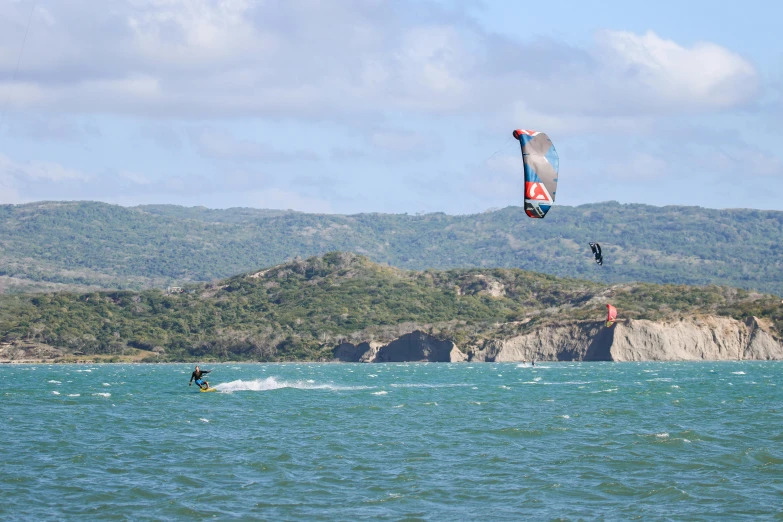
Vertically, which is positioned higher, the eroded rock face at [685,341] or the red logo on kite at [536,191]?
the red logo on kite at [536,191]

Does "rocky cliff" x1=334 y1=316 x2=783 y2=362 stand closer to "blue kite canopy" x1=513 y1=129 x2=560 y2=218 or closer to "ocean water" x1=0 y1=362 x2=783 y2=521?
"ocean water" x1=0 y1=362 x2=783 y2=521

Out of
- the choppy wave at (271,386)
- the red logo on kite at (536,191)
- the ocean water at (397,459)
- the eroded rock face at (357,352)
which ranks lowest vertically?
the ocean water at (397,459)

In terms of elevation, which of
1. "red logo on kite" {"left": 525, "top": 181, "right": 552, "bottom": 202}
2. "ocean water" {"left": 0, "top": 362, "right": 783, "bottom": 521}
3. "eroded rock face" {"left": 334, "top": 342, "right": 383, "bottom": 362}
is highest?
"red logo on kite" {"left": 525, "top": 181, "right": 552, "bottom": 202}

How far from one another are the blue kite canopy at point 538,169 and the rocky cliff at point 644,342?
121m

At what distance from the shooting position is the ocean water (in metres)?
30.3

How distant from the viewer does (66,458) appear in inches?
1539

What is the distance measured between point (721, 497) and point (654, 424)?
17.7 meters

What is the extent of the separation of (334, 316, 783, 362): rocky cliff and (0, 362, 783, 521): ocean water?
3516 inches

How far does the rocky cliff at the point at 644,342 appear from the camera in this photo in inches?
6053

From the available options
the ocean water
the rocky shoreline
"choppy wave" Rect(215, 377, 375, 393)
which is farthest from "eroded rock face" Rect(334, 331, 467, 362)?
the ocean water

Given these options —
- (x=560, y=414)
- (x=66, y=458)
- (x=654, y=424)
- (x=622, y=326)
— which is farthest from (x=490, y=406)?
(x=622, y=326)

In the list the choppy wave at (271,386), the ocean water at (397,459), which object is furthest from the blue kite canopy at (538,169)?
the choppy wave at (271,386)

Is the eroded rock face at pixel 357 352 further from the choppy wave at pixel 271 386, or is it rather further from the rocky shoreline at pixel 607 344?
the choppy wave at pixel 271 386

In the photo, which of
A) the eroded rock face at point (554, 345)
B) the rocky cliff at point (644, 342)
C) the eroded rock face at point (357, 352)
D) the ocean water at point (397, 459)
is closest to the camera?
the ocean water at point (397, 459)
